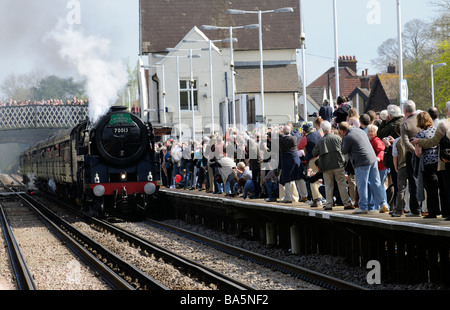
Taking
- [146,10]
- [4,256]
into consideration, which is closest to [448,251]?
[4,256]

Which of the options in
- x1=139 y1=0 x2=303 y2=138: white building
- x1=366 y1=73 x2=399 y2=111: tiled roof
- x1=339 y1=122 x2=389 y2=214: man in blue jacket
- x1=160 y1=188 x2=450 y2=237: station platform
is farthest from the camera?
x1=366 y1=73 x2=399 y2=111: tiled roof

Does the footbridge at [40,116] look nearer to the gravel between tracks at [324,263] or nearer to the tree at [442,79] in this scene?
the tree at [442,79]

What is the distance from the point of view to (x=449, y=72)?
5988 centimetres

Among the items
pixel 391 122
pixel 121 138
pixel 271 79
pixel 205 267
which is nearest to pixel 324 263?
pixel 205 267

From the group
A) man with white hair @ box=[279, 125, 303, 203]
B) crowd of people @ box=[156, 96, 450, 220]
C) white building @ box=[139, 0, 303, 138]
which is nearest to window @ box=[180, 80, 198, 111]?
white building @ box=[139, 0, 303, 138]

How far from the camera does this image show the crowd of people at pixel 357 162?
1177 cm

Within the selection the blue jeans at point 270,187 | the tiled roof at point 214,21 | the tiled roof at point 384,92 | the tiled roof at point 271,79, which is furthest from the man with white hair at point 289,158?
the tiled roof at point 384,92

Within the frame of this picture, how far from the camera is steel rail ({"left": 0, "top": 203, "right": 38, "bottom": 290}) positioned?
13.6m

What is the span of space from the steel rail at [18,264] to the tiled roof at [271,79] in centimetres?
3389

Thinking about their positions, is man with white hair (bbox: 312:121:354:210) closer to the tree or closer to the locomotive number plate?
the locomotive number plate

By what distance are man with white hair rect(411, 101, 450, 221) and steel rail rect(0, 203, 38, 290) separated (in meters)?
6.77

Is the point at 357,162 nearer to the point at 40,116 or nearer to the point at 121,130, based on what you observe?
the point at 121,130

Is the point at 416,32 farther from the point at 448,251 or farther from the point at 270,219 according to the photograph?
the point at 448,251
